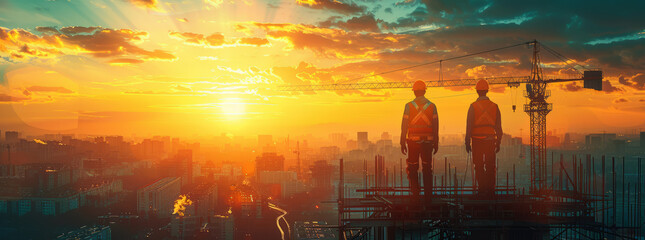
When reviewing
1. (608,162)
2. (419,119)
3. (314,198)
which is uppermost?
(419,119)

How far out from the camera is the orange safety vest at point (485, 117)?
23.5ft

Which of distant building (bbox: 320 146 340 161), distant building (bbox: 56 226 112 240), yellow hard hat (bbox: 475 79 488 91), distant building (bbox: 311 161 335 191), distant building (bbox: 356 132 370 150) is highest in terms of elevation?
yellow hard hat (bbox: 475 79 488 91)

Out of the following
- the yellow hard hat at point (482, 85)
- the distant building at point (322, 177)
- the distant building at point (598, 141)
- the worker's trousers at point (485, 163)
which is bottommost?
the distant building at point (322, 177)

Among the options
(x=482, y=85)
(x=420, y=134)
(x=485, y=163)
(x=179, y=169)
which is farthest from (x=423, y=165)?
(x=179, y=169)

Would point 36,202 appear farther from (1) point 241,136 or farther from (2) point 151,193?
(1) point 241,136

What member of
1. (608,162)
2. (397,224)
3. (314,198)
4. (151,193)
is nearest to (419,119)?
(397,224)

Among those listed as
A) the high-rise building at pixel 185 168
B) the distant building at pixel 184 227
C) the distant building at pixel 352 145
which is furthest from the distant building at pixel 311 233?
the distant building at pixel 352 145

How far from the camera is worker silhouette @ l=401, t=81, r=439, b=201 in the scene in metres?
6.85

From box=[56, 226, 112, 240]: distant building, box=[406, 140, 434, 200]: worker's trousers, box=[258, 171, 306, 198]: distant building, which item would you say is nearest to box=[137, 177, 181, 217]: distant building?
box=[56, 226, 112, 240]: distant building

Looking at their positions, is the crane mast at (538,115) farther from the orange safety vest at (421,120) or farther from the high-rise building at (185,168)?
the high-rise building at (185,168)

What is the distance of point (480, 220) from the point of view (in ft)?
22.2

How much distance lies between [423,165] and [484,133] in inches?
46.0

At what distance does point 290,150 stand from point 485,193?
6882 centimetres

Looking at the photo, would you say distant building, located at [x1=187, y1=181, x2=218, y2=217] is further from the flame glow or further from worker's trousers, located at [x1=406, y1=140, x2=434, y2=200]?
worker's trousers, located at [x1=406, y1=140, x2=434, y2=200]
